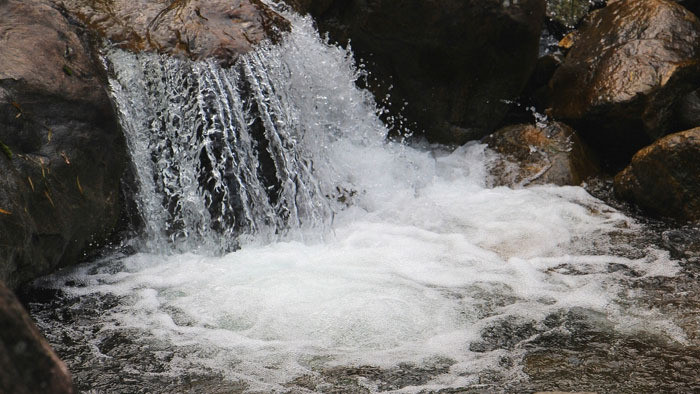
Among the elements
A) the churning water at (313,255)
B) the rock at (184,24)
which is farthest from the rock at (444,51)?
the rock at (184,24)

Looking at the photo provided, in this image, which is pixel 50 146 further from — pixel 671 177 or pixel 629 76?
pixel 629 76

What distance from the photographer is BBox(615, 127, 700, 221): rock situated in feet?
18.0

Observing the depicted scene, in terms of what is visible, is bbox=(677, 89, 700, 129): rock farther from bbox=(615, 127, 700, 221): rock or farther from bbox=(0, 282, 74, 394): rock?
bbox=(0, 282, 74, 394): rock

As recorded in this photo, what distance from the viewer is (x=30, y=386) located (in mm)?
1540

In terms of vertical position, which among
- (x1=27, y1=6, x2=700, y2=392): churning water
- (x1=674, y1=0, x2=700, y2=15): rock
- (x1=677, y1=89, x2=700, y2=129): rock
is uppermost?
(x1=674, y1=0, x2=700, y2=15): rock

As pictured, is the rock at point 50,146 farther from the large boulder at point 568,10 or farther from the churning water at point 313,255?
the large boulder at point 568,10

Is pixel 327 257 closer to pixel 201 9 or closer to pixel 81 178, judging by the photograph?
pixel 81 178

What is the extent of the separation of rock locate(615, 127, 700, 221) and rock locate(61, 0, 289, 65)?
321 centimetres

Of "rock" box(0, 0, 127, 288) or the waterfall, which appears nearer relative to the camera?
"rock" box(0, 0, 127, 288)

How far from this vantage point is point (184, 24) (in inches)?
216

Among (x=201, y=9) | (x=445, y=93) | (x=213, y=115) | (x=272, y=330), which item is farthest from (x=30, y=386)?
(x=445, y=93)

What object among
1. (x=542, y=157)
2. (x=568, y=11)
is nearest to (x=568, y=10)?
(x=568, y=11)

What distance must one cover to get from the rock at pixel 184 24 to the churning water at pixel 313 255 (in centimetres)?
13

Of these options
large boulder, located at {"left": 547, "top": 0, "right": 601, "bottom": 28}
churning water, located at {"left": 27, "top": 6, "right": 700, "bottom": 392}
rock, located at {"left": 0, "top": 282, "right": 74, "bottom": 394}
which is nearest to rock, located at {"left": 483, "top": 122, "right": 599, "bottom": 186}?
churning water, located at {"left": 27, "top": 6, "right": 700, "bottom": 392}
